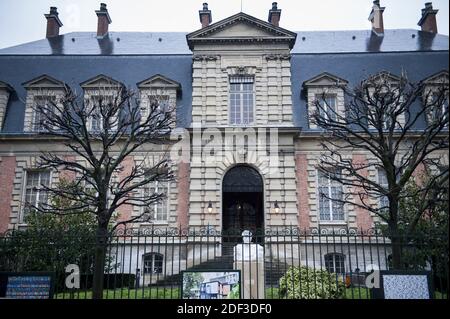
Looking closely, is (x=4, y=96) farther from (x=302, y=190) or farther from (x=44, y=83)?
(x=302, y=190)

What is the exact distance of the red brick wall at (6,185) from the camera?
65.7 ft

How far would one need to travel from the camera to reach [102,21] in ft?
89.2

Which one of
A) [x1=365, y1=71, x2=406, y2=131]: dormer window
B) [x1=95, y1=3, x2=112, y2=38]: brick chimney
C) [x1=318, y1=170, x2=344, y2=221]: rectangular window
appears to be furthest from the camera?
[x1=95, y1=3, x2=112, y2=38]: brick chimney

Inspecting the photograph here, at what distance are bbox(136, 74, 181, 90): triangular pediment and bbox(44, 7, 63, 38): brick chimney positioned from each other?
9708 mm

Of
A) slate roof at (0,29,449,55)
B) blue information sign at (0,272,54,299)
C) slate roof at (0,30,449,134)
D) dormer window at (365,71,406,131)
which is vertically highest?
slate roof at (0,29,449,55)

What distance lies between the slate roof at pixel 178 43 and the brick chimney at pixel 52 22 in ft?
1.53

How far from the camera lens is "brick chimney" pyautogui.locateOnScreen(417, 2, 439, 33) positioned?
2594 centimetres

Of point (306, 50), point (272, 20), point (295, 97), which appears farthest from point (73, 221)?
point (306, 50)

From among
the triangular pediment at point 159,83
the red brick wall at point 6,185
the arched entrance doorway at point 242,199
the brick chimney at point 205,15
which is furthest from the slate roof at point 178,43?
the arched entrance doorway at point 242,199

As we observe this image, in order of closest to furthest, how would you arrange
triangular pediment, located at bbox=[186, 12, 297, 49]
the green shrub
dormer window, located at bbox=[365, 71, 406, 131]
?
the green shrub < dormer window, located at bbox=[365, 71, 406, 131] < triangular pediment, located at bbox=[186, 12, 297, 49]

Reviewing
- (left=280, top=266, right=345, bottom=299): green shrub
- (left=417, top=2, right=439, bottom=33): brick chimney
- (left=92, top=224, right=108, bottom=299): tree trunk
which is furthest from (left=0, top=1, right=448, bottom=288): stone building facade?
(left=92, top=224, right=108, bottom=299): tree trunk

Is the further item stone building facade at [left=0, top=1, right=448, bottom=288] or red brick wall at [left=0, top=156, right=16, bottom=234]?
red brick wall at [left=0, top=156, right=16, bottom=234]

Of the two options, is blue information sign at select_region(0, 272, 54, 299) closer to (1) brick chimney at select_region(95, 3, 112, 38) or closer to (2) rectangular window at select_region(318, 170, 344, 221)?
(2) rectangular window at select_region(318, 170, 344, 221)
